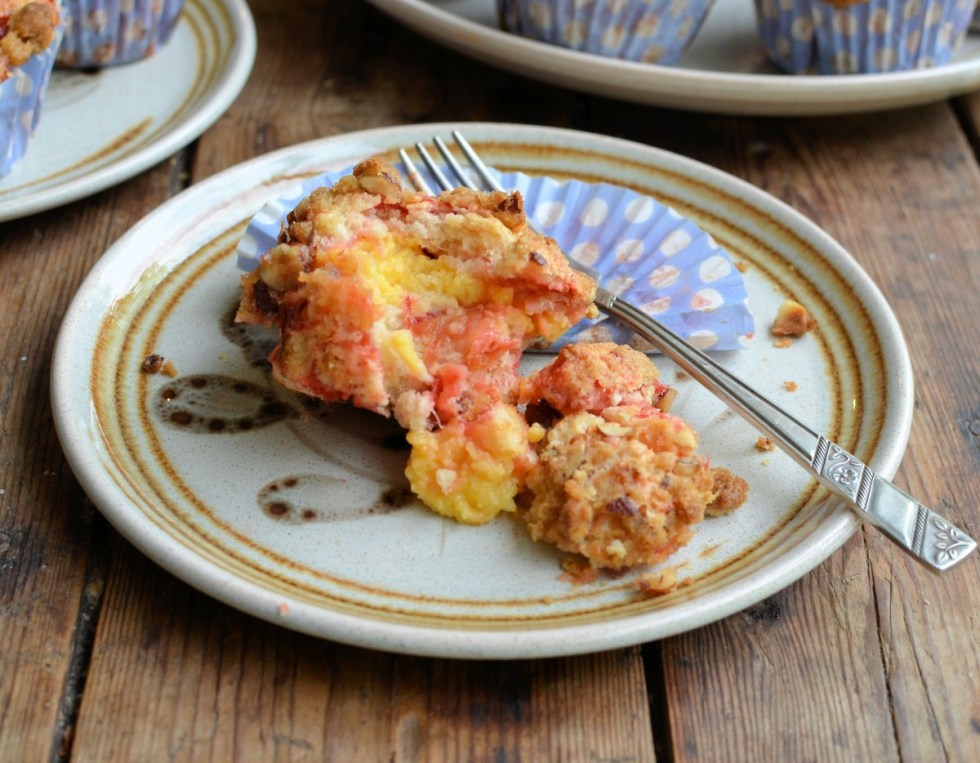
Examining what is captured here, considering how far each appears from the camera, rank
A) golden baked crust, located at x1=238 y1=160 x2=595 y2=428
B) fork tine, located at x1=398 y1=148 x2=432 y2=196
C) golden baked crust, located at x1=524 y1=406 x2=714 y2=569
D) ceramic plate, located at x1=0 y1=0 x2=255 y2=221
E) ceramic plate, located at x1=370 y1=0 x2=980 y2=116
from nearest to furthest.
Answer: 1. golden baked crust, located at x1=524 y1=406 x2=714 y2=569
2. golden baked crust, located at x1=238 y1=160 x2=595 y2=428
3. fork tine, located at x1=398 y1=148 x2=432 y2=196
4. ceramic plate, located at x1=0 y1=0 x2=255 y2=221
5. ceramic plate, located at x1=370 y1=0 x2=980 y2=116

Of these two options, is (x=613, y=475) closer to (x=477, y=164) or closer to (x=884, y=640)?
(x=884, y=640)

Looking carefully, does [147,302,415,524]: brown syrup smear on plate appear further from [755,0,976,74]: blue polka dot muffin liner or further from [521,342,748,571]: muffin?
[755,0,976,74]: blue polka dot muffin liner

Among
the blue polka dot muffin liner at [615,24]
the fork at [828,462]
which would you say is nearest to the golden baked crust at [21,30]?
the blue polka dot muffin liner at [615,24]

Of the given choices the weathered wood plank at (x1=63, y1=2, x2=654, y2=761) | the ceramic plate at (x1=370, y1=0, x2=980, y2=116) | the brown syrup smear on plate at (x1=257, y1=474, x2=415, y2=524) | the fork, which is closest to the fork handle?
the fork

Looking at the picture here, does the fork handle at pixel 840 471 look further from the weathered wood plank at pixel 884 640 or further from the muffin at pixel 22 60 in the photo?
the muffin at pixel 22 60

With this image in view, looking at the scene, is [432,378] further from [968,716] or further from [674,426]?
[968,716]

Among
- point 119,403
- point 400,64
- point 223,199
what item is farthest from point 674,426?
point 400,64

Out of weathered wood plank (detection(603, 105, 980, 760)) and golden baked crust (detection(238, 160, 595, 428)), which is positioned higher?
golden baked crust (detection(238, 160, 595, 428))
